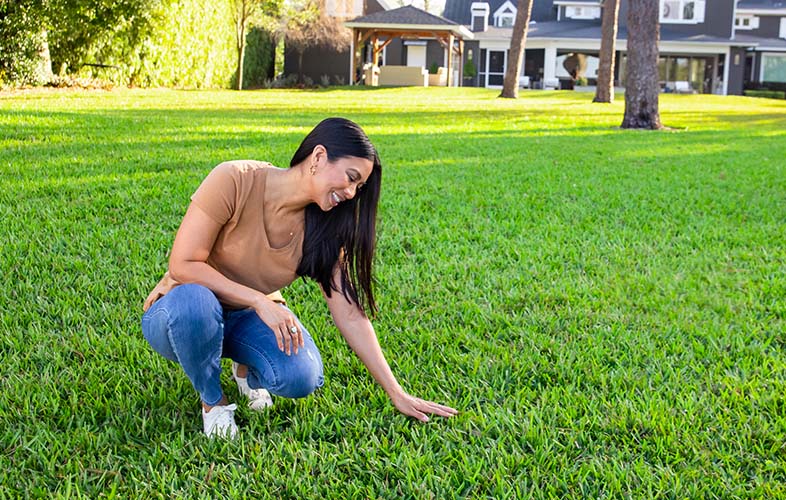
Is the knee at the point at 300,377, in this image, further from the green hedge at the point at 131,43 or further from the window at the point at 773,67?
the window at the point at 773,67

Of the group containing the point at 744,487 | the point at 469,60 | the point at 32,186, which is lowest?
the point at 744,487

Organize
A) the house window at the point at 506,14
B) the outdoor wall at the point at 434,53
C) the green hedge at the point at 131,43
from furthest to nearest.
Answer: the house window at the point at 506,14 < the outdoor wall at the point at 434,53 < the green hedge at the point at 131,43

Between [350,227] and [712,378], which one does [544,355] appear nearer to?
[712,378]

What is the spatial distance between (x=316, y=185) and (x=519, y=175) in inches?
219

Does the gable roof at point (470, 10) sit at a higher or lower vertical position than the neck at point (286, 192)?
higher

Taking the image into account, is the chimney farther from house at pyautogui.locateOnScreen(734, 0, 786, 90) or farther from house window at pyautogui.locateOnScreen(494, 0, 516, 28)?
house at pyautogui.locateOnScreen(734, 0, 786, 90)

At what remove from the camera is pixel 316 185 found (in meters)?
2.40

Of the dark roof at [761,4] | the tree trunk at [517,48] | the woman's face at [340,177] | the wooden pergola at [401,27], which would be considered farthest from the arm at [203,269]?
the dark roof at [761,4]

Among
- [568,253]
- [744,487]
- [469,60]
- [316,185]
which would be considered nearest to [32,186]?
[568,253]

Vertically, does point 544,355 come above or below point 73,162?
below

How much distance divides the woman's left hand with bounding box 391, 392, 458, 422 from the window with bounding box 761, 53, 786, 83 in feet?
131

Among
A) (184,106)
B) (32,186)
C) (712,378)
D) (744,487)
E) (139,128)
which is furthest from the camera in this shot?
(184,106)

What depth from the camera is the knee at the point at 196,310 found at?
2346 millimetres

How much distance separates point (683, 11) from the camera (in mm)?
36500
